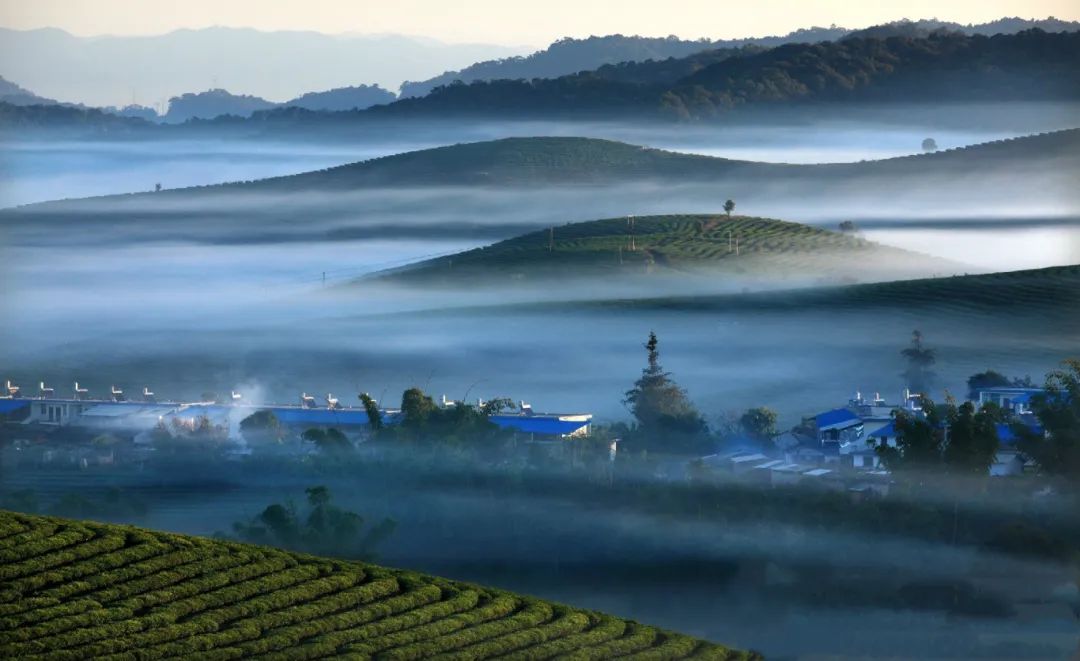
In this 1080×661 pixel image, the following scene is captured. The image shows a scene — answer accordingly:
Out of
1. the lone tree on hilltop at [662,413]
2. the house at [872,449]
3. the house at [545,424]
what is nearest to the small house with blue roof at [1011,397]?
the house at [872,449]

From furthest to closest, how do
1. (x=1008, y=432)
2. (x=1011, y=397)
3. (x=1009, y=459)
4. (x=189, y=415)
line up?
(x=189, y=415) < (x=1011, y=397) < (x=1008, y=432) < (x=1009, y=459)

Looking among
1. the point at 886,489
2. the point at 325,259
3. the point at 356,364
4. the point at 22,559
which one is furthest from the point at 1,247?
the point at 22,559

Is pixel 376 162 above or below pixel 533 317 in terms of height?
above

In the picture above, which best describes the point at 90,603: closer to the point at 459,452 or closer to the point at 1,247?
the point at 459,452

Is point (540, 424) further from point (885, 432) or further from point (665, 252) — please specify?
point (665, 252)

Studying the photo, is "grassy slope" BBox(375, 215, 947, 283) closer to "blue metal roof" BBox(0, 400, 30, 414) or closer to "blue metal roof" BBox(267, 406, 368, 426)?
"blue metal roof" BBox(267, 406, 368, 426)

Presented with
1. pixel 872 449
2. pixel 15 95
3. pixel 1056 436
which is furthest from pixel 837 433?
pixel 15 95
